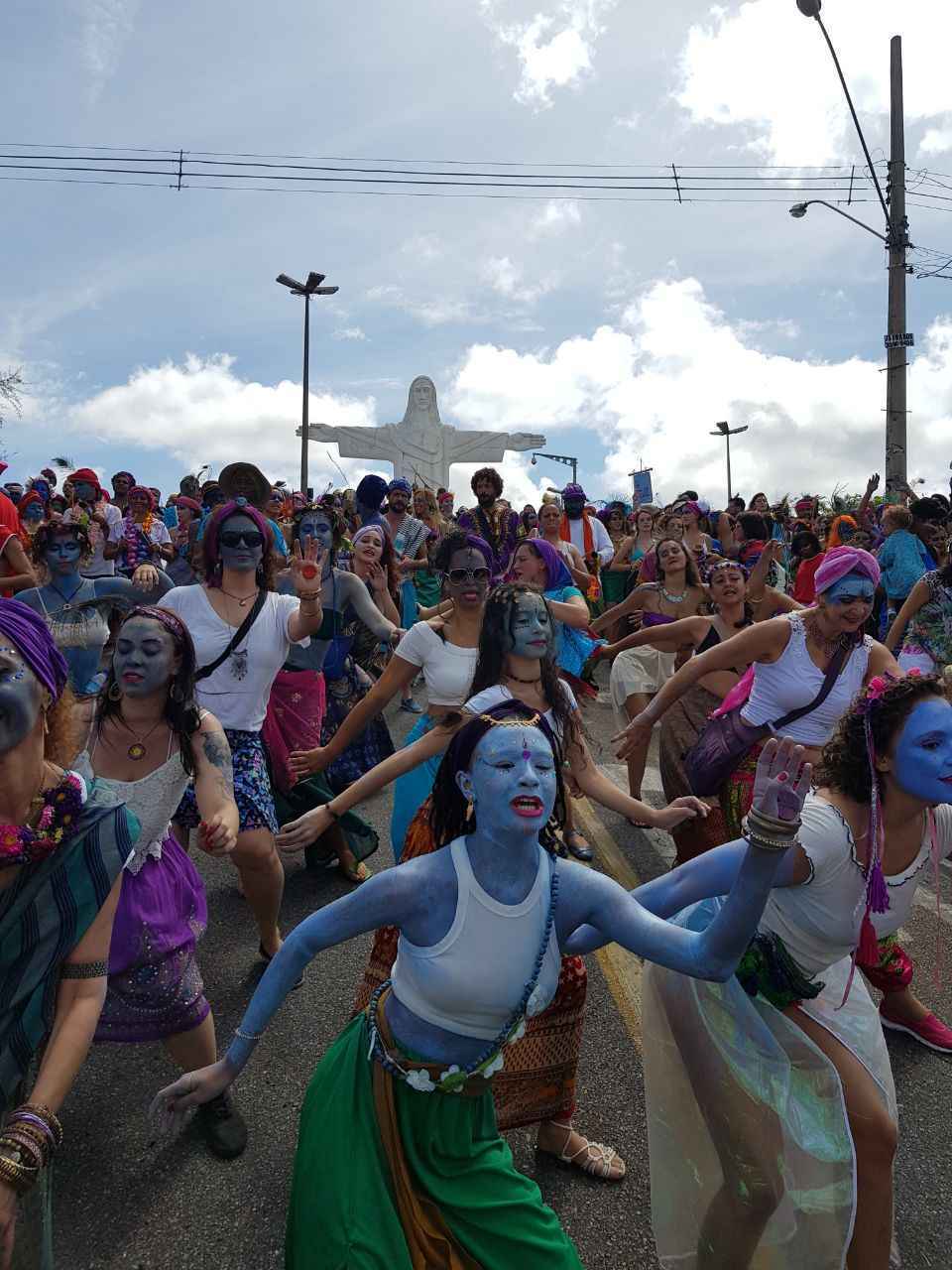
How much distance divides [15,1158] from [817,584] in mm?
3340

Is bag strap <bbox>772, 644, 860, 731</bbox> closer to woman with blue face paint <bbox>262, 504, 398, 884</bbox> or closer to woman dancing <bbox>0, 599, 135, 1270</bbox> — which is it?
woman with blue face paint <bbox>262, 504, 398, 884</bbox>


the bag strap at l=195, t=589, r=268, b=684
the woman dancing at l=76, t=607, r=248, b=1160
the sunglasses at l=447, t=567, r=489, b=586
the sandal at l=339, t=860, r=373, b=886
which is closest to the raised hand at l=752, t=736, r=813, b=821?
the woman dancing at l=76, t=607, r=248, b=1160

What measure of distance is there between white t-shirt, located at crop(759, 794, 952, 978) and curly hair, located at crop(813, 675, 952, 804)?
0.45 ft

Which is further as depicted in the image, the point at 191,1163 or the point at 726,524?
the point at 726,524

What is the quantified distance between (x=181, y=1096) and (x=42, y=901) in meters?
0.59

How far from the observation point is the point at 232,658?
4051mm

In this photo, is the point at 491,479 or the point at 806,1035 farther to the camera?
the point at 491,479

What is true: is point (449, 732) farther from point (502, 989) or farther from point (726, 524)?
point (726, 524)

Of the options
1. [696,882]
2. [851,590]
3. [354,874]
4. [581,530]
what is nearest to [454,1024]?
[696,882]

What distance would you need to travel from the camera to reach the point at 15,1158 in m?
1.68

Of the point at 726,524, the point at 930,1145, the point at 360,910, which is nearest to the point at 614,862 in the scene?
the point at 930,1145

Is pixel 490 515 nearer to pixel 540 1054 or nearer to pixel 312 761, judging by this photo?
pixel 312 761

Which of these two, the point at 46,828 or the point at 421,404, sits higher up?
the point at 421,404

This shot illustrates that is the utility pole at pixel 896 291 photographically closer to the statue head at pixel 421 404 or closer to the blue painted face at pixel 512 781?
the blue painted face at pixel 512 781
